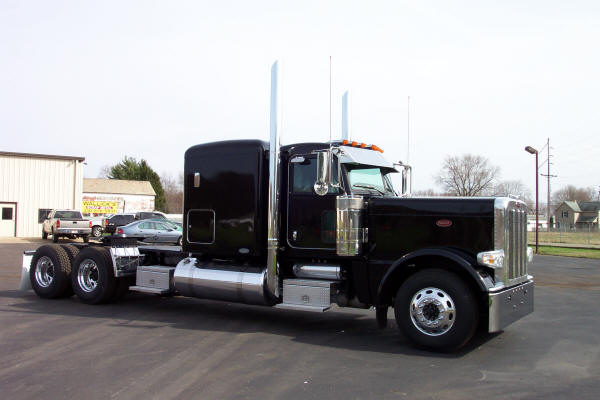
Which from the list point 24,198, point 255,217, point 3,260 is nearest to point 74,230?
point 24,198

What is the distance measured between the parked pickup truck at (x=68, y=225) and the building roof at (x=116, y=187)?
30350mm

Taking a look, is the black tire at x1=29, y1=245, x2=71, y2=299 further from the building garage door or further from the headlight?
the building garage door

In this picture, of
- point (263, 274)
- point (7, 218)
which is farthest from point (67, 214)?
point (263, 274)

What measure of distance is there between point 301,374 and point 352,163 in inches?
125

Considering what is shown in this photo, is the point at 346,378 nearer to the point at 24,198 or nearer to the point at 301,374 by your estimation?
the point at 301,374

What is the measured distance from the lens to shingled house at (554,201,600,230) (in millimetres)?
112688

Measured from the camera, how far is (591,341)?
7320 mm

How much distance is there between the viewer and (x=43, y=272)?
10719mm

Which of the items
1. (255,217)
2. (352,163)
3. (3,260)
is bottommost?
(3,260)

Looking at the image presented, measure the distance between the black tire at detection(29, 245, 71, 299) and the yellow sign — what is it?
162 ft

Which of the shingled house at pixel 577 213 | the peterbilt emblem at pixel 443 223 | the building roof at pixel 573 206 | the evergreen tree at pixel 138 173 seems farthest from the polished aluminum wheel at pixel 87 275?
the building roof at pixel 573 206

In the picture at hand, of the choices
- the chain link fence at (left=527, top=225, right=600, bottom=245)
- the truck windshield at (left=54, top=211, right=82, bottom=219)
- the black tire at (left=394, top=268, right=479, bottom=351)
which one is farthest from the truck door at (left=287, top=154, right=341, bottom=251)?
the chain link fence at (left=527, top=225, right=600, bottom=245)

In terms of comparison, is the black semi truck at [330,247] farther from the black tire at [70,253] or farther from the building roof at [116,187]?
the building roof at [116,187]

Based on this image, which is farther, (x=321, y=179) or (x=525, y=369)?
(x=321, y=179)
